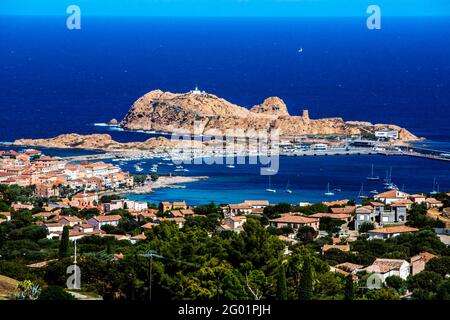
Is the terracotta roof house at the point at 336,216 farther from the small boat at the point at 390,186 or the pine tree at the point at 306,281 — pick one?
the small boat at the point at 390,186

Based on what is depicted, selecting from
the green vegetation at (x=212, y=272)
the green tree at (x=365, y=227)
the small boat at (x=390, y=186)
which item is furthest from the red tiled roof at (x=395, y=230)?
the small boat at (x=390, y=186)

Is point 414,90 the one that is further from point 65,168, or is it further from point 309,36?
point 309,36

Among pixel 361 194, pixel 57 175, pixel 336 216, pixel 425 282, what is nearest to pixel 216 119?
pixel 57 175

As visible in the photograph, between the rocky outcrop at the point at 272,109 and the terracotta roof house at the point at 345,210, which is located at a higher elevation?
the rocky outcrop at the point at 272,109

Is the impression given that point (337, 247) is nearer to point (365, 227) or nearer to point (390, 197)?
point (365, 227)
